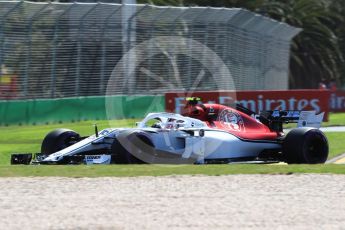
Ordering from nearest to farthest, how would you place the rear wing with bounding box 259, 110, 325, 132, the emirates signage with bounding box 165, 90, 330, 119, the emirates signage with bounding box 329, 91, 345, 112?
the rear wing with bounding box 259, 110, 325, 132 → the emirates signage with bounding box 165, 90, 330, 119 → the emirates signage with bounding box 329, 91, 345, 112

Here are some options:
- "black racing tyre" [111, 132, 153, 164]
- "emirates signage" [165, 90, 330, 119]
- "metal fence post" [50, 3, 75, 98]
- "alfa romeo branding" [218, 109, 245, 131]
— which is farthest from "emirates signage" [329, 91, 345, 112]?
"black racing tyre" [111, 132, 153, 164]

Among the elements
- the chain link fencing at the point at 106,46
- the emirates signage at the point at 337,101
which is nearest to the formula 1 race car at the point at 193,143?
the chain link fencing at the point at 106,46

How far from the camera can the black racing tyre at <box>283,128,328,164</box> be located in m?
14.8

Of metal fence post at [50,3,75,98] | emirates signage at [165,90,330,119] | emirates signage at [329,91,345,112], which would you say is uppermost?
metal fence post at [50,3,75,98]

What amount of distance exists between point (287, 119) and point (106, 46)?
13627 mm

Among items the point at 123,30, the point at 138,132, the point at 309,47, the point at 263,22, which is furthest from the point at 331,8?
the point at 138,132

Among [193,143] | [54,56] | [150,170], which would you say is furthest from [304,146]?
[54,56]

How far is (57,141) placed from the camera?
1584 cm

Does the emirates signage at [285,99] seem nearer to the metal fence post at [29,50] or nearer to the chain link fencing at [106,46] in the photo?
the chain link fencing at [106,46]

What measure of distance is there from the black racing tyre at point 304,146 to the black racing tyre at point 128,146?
94.9 inches

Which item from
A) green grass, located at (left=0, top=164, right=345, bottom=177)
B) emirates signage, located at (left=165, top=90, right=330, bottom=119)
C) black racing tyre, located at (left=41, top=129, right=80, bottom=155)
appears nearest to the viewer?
green grass, located at (left=0, top=164, right=345, bottom=177)

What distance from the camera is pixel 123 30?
2889 centimetres

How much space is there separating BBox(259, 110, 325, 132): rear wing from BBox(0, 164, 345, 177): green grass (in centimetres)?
248

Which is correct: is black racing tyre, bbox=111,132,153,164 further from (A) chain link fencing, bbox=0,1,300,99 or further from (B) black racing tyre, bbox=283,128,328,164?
(A) chain link fencing, bbox=0,1,300,99
